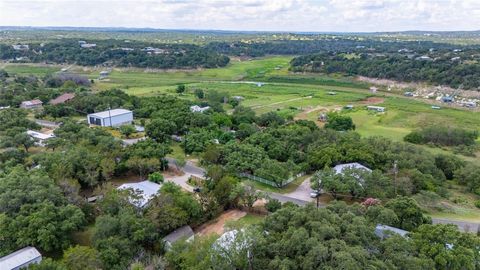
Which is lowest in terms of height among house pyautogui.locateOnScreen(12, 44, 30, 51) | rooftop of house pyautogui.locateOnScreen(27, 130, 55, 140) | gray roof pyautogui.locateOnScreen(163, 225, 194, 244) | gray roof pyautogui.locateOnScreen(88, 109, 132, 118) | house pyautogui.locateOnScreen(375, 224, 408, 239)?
gray roof pyautogui.locateOnScreen(163, 225, 194, 244)

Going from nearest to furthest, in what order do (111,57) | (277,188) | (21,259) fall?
(21,259), (277,188), (111,57)

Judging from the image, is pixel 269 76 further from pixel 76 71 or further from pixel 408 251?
pixel 408 251

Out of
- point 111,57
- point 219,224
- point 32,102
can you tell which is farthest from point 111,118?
point 111,57

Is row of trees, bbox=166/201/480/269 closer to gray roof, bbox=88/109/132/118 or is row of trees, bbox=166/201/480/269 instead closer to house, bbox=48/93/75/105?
gray roof, bbox=88/109/132/118

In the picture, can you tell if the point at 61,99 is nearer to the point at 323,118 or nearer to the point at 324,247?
the point at 323,118

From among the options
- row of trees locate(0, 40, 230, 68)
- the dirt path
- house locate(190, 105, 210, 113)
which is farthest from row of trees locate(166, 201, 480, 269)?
row of trees locate(0, 40, 230, 68)
